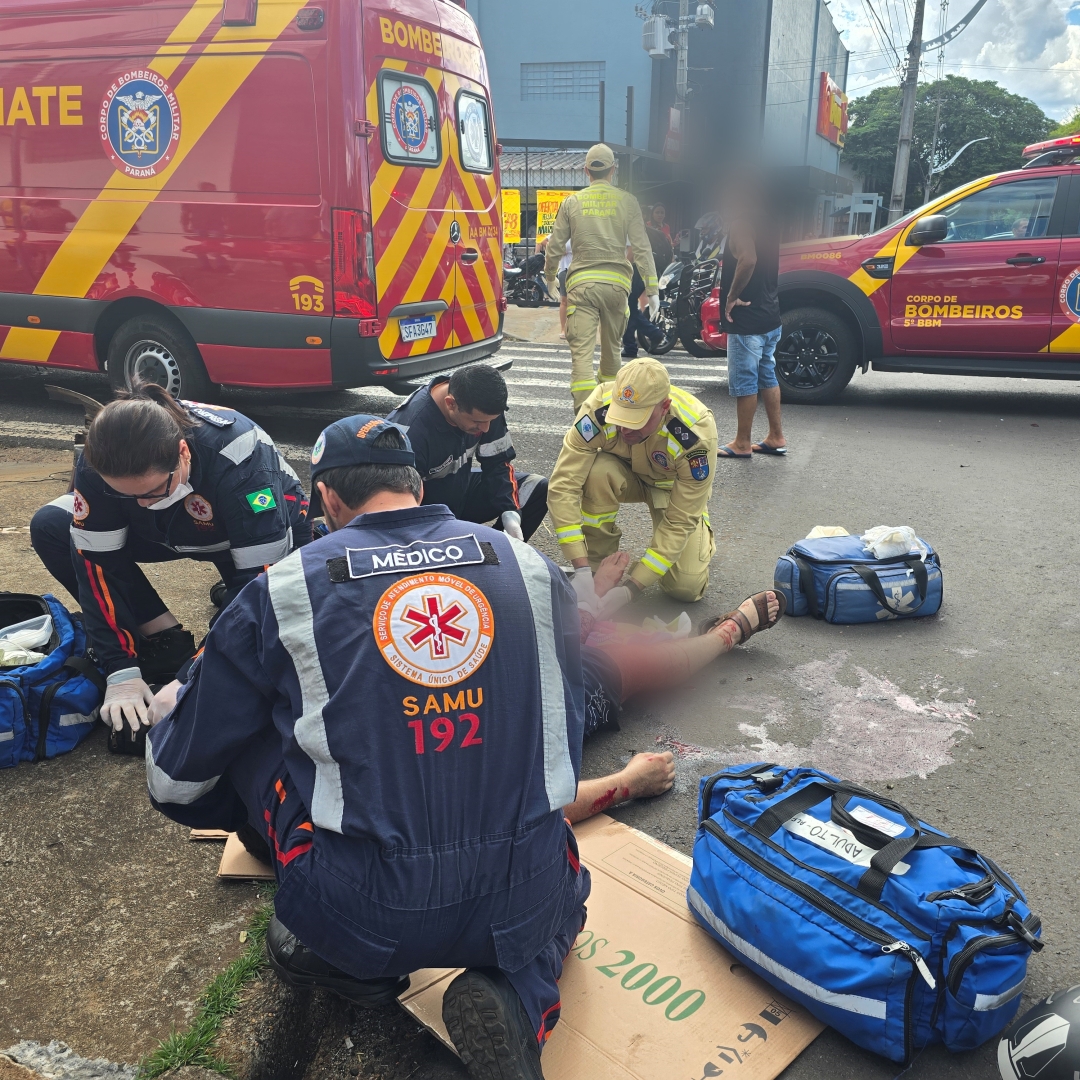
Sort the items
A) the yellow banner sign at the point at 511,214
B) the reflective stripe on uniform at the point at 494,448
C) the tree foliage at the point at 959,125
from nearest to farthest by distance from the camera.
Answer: the reflective stripe on uniform at the point at 494,448 < the yellow banner sign at the point at 511,214 < the tree foliage at the point at 959,125

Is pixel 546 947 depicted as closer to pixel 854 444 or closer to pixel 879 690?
pixel 879 690

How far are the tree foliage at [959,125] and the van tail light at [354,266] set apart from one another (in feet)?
170

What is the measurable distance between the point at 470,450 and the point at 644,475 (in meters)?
0.74

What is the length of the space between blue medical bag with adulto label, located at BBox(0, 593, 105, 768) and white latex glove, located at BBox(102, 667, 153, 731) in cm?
8

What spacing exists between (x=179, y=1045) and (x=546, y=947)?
687mm

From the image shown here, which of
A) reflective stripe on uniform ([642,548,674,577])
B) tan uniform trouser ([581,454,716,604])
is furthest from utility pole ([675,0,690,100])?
reflective stripe on uniform ([642,548,674,577])

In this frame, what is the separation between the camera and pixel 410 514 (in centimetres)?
173

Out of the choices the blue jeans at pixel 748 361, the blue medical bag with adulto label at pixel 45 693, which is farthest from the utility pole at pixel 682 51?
the blue medical bag with adulto label at pixel 45 693

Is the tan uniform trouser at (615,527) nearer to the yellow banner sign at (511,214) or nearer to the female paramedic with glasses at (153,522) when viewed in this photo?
the female paramedic with glasses at (153,522)

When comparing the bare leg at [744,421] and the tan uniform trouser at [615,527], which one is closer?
the tan uniform trouser at [615,527]

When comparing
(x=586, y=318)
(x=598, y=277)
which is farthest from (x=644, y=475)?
(x=598, y=277)

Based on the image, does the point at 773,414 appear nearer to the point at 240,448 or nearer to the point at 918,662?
the point at 918,662

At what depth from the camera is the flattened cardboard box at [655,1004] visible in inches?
71.7

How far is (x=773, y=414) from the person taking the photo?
6.20 m
